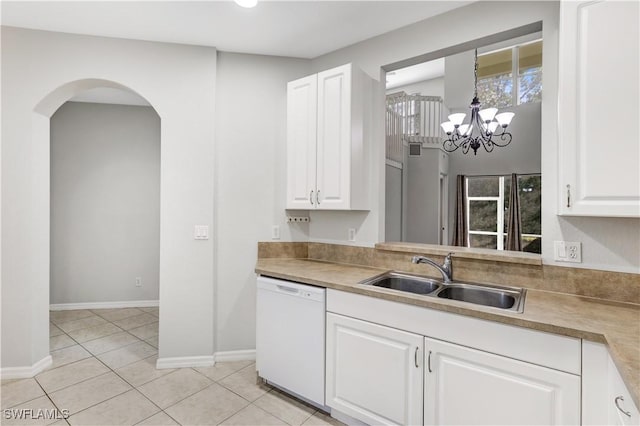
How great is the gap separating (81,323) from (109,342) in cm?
80

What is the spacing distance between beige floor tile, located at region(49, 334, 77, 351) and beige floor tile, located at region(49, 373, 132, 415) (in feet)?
2.90

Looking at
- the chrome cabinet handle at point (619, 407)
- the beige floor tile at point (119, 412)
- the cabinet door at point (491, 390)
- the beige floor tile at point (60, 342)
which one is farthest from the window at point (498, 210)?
the beige floor tile at point (60, 342)

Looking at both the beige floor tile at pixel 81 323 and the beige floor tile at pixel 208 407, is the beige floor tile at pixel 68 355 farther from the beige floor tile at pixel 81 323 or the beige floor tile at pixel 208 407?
the beige floor tile at pixel 208 407

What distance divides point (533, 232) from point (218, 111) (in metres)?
5.68

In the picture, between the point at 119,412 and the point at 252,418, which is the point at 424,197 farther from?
the point at 119,412

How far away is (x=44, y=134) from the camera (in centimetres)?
267

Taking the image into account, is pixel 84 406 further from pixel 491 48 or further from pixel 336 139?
pixel 491 48

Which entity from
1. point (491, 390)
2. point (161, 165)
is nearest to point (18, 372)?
point (161, 165)

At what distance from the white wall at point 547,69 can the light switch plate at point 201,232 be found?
1.95 m

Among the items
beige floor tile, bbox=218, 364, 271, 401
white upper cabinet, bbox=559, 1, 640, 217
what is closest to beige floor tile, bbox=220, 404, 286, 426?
beige floor tile, bbox=218, 364, 271, 401

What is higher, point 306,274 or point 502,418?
point 306,274

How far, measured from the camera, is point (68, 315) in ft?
13.1

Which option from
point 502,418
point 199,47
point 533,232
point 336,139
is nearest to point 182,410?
point 502,418

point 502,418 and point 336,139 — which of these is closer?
point 502,418
